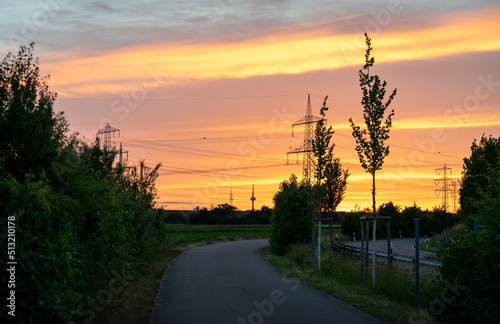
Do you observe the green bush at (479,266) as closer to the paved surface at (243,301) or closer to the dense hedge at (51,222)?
the paved surface at (243,301)

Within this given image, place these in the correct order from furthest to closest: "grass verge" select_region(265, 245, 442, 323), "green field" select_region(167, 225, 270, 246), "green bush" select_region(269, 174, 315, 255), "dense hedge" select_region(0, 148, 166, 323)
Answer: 1. "green field" select_region(167, 225, 270, 246)
2. "green bush" select_region(269, 174, 315, 255)
3. "grass verge" select_region(265, 245, 442, 323)
4. "dense hedge" select_region(0, 148, 166, 323)

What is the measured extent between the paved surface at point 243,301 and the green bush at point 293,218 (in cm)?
1173

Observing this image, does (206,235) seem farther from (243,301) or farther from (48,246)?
(48,246)

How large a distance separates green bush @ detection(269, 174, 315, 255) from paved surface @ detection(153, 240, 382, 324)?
11.7m

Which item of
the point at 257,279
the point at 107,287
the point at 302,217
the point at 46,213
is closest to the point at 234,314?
the point at 107,287

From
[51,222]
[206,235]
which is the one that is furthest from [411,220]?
[51,222]

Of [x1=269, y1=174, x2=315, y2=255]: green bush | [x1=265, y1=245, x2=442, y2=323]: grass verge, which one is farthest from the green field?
[x1=265, y1=245, x2=442, y2=323]: grass verge

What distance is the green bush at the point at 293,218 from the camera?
35000mm

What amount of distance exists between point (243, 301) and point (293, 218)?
67.0 ft

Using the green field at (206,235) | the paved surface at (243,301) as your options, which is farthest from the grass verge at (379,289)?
the green field at (206,235)

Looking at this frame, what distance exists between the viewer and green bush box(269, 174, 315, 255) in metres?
35.0

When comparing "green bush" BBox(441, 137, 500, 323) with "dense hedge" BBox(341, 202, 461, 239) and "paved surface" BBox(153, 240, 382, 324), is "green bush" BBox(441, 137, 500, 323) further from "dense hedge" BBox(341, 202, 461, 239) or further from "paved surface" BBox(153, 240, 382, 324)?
"dense hedge" BBox(341, 202, 461, 239)

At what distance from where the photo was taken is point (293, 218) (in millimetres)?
35188

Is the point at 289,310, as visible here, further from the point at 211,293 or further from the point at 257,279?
the point at 257,279
